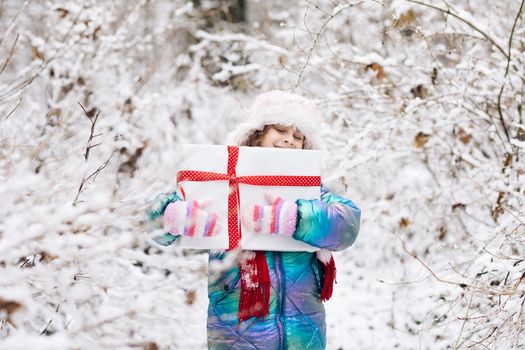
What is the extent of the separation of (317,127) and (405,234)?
9.67 ft

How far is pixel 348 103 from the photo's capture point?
14.4 feet

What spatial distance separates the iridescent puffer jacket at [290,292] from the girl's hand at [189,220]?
0.11 meters

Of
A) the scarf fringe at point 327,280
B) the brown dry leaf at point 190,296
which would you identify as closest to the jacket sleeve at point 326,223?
the scarf fringe at point 327,280

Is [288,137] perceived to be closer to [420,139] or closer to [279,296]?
[279,296]

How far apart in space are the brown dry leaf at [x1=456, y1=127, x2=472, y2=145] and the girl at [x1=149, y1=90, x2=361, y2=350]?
2.04 metres

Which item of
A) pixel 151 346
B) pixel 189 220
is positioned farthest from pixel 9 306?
pixel 189 220

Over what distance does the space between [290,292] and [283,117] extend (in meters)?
0.72

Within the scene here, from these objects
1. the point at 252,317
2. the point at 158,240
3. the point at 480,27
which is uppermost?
the point at 480,27

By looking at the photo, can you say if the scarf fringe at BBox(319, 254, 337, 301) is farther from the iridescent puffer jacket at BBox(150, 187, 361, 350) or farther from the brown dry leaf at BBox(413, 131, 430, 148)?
the brown dry leaf at BBox(413, 131, 430, 148)

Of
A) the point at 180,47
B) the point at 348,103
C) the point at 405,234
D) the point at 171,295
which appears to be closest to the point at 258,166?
the point at 171,295

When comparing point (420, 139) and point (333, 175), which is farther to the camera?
point (420, 139)

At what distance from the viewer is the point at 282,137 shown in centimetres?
231

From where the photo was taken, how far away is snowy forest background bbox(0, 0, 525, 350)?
1.45 meters

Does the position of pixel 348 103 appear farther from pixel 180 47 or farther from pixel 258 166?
pixel 180 47
